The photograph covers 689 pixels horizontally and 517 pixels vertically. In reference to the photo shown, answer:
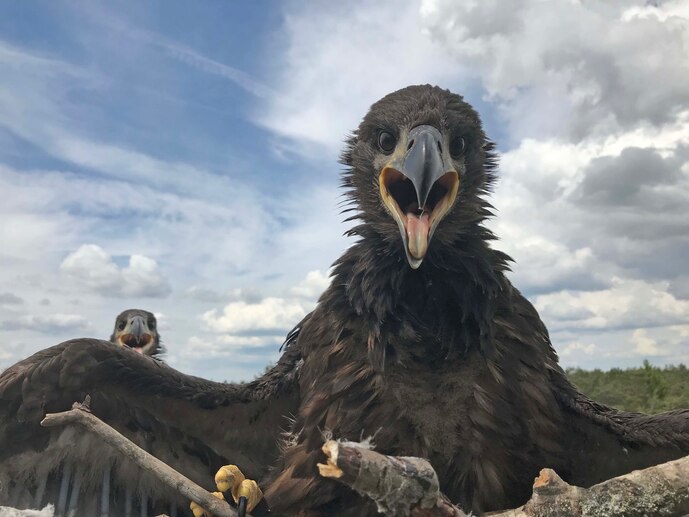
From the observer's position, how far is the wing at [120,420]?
452 centimetres

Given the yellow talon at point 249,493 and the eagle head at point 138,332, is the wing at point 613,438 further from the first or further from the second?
the eagle head at point 138,332

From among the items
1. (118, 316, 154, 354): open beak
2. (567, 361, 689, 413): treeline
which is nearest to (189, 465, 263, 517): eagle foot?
(118, 316, 154, 354): open beak

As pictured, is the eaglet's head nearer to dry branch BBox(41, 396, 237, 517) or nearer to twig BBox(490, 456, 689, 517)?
twig BBox(490, 456, 689, 517)

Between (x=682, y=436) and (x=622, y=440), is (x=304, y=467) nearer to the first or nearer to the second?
(x=622, y=440)

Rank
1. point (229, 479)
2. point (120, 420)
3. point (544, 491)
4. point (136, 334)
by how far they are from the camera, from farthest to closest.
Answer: point (136, 334)
point (120, 420)
point (229, 479)
point (544, 491)

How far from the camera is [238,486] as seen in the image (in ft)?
13.4

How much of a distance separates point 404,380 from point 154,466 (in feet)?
4.70

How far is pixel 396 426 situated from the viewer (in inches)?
146

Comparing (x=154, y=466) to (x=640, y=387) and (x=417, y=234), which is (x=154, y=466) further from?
(x=640, y=387)

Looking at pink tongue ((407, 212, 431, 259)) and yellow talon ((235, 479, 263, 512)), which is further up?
pink tongue ((407, 212, 431, 259))

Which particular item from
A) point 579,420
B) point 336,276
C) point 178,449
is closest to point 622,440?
point 579,420

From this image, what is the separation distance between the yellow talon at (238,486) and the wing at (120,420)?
1.71 feet

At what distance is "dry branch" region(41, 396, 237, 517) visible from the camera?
9.70ft

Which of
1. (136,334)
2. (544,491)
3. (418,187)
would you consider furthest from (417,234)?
(136,334)
